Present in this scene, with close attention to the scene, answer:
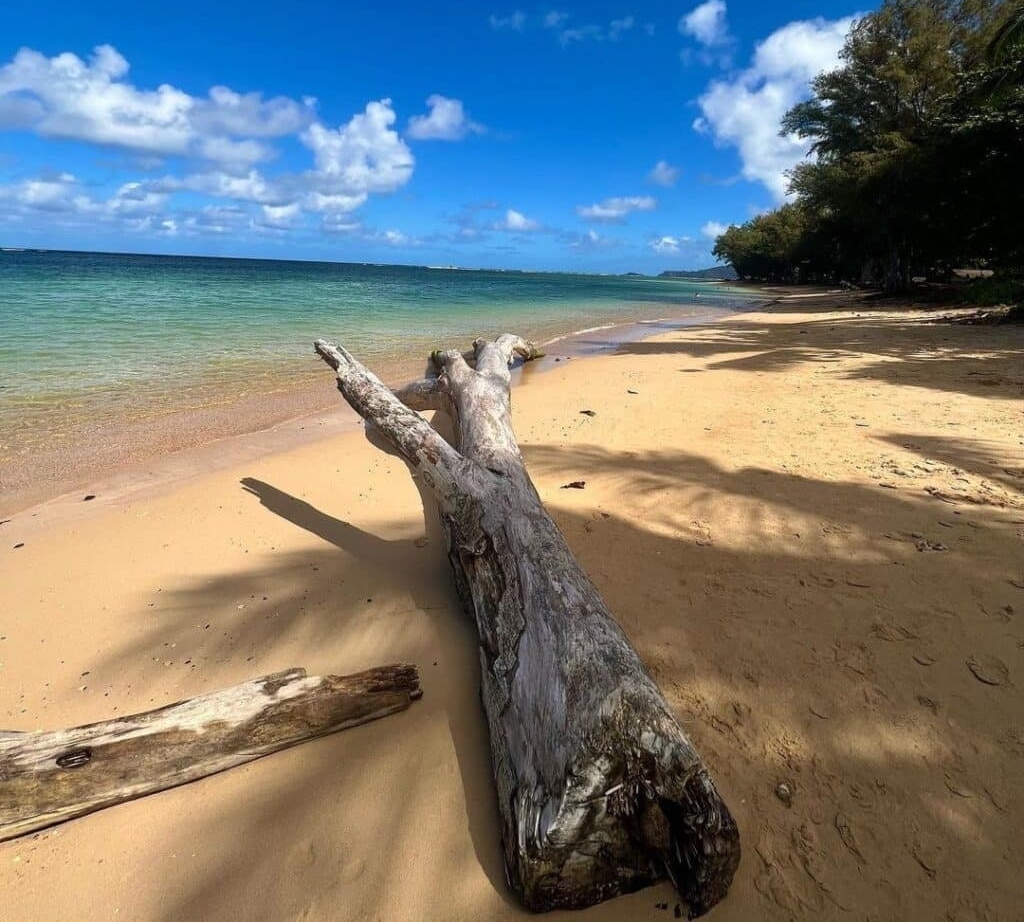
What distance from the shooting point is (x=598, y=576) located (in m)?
3.31

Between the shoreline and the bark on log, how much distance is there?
3630 mm

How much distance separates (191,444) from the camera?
6.30 meters

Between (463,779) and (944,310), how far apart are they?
856 inches

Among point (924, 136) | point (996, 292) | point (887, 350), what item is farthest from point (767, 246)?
point (887, 350)

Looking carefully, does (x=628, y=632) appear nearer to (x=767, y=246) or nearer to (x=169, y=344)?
(x=169, y=344)

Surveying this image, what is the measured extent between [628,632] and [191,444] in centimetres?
561

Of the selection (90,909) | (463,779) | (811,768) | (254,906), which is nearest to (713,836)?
(811,768)

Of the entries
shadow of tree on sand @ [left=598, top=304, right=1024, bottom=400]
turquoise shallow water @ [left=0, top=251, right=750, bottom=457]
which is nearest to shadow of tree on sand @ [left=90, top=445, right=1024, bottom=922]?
shadow of tree on sand @ [left=598, top=304, right=1024, bottom=400]

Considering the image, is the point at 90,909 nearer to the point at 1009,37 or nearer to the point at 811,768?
the point at 811,768

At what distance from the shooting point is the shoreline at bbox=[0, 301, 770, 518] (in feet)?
16.2

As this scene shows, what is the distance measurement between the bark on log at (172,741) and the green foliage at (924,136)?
20.5 metres

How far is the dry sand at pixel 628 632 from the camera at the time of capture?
173 cm

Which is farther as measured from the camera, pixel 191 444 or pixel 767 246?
pixel 767 246

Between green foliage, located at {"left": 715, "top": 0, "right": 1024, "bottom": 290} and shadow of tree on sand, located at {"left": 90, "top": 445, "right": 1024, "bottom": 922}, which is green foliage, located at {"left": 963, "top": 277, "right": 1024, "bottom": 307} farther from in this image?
shadow of tree on sand, located at {"left": 90, "top": 445, "right": 1024, "bottom": 922}
